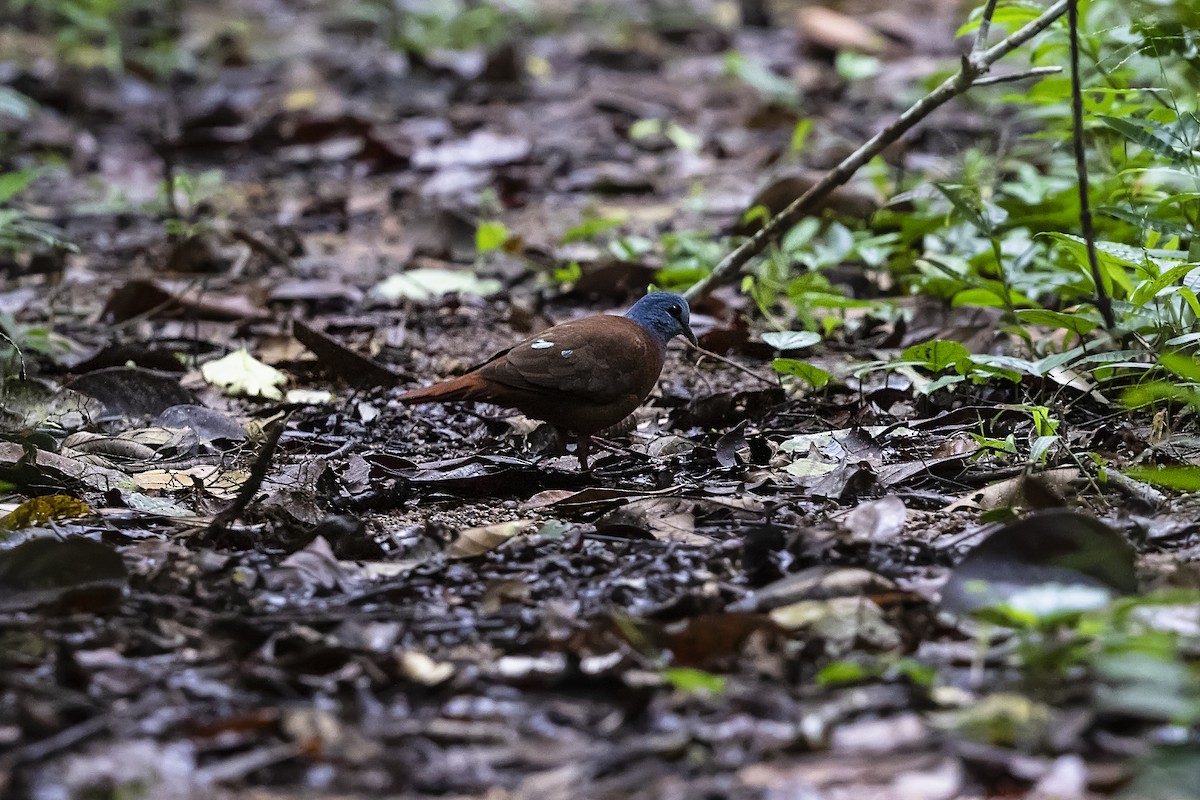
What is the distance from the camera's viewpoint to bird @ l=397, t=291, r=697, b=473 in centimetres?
385

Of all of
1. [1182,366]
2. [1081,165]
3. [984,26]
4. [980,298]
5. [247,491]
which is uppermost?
[984,26]

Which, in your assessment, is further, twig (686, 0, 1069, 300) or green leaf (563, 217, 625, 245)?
green leaf (563, 217, 625, 245)

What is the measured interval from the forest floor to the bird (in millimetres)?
187

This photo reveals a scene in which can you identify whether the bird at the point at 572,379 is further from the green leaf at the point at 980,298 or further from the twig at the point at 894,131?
the green leaf at the point at 980,298

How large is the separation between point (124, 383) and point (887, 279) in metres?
3.09

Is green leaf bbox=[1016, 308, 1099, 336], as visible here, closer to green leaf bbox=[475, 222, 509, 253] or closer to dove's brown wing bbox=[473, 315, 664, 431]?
dove's brown wing bbox=[473, 315, 664, 431]

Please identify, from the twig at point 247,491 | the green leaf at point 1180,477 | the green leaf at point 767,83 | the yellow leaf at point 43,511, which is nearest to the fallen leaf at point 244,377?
the yellow leaf at point 43,511

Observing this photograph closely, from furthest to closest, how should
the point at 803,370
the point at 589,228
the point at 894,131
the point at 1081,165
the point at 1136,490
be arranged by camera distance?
the point at 589,228, the point at 894,131, the point at 803,370, the point at 1081,165, the point at 1136,490

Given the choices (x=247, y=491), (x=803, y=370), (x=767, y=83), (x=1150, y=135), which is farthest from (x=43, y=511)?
(x=767, y=83)

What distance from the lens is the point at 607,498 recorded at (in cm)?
349

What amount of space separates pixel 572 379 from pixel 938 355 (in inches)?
43.0

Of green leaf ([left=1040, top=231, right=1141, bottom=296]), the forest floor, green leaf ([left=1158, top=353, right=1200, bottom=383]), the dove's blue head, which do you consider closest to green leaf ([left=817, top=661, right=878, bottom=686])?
the forest floor

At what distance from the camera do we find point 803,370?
3.90 m

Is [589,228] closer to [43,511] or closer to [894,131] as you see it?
[894,131]
